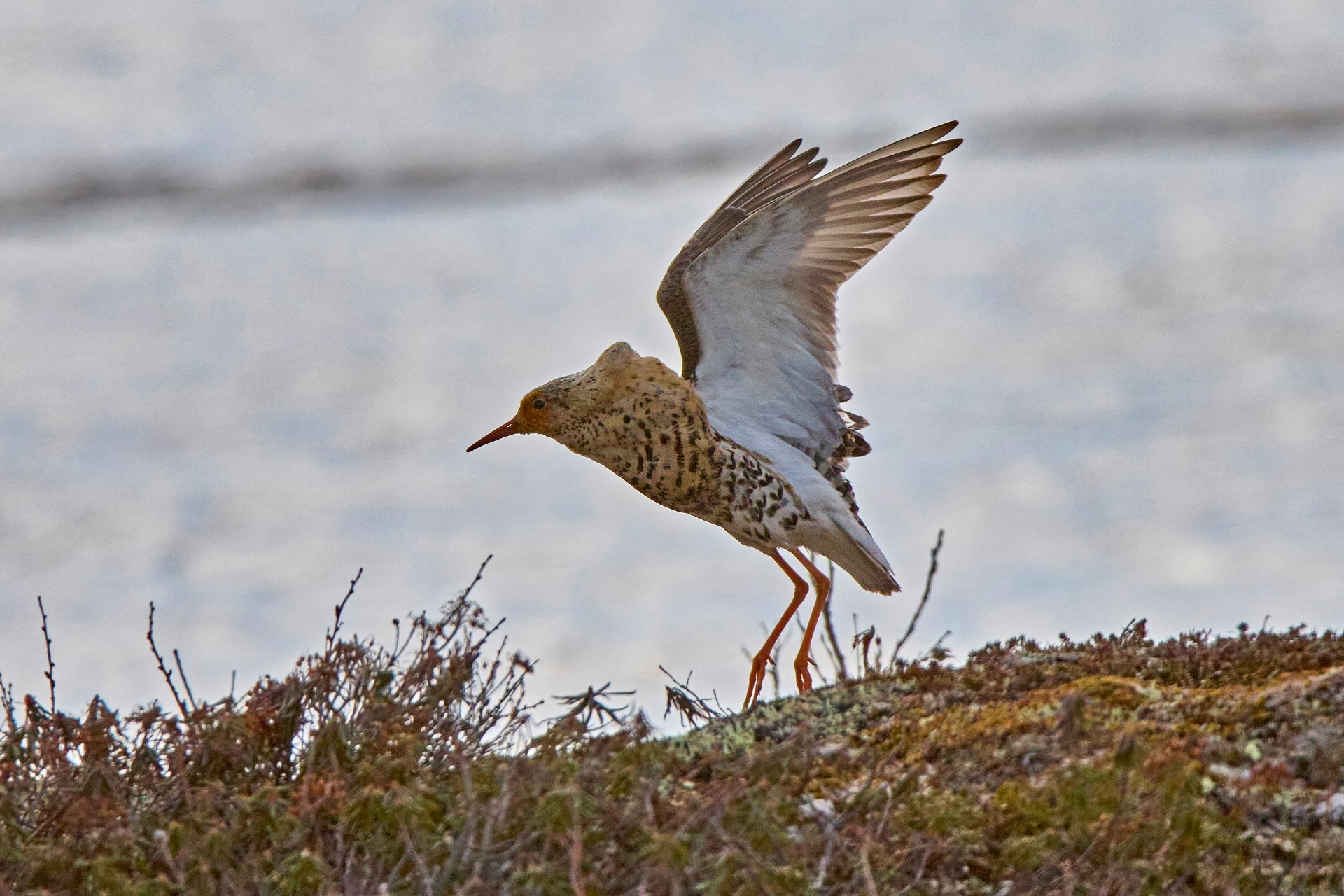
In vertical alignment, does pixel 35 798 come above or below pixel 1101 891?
above

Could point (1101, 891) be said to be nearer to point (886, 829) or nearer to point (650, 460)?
point (886, 829)

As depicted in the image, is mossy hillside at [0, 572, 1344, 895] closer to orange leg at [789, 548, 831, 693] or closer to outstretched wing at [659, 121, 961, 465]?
orange leg at [789, 548, 831, 693]

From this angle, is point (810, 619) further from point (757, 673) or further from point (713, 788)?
point (713, 788)

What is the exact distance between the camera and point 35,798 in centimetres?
411

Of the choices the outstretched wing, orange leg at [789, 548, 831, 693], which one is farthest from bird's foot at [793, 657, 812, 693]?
the outstretched wing

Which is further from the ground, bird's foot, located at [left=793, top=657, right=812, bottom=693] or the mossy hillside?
A: bird's foot, located at [left=793, top=657, right=812, bottom=693]

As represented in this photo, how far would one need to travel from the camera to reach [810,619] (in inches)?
255

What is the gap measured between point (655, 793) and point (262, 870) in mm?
963

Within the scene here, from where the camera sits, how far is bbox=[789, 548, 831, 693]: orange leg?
6.25 metres

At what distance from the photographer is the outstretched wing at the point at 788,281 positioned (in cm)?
675

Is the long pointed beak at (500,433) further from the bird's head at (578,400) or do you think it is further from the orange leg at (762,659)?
the orange leg at (762,659)

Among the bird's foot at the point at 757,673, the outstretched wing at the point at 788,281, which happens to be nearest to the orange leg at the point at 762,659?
the bird's foot at the point at 757,673

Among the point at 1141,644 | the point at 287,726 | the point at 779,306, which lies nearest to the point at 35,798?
the point at 287,726

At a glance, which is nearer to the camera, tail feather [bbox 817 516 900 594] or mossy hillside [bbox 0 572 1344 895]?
mossy hillside [bbox 0 572 1344 895]
